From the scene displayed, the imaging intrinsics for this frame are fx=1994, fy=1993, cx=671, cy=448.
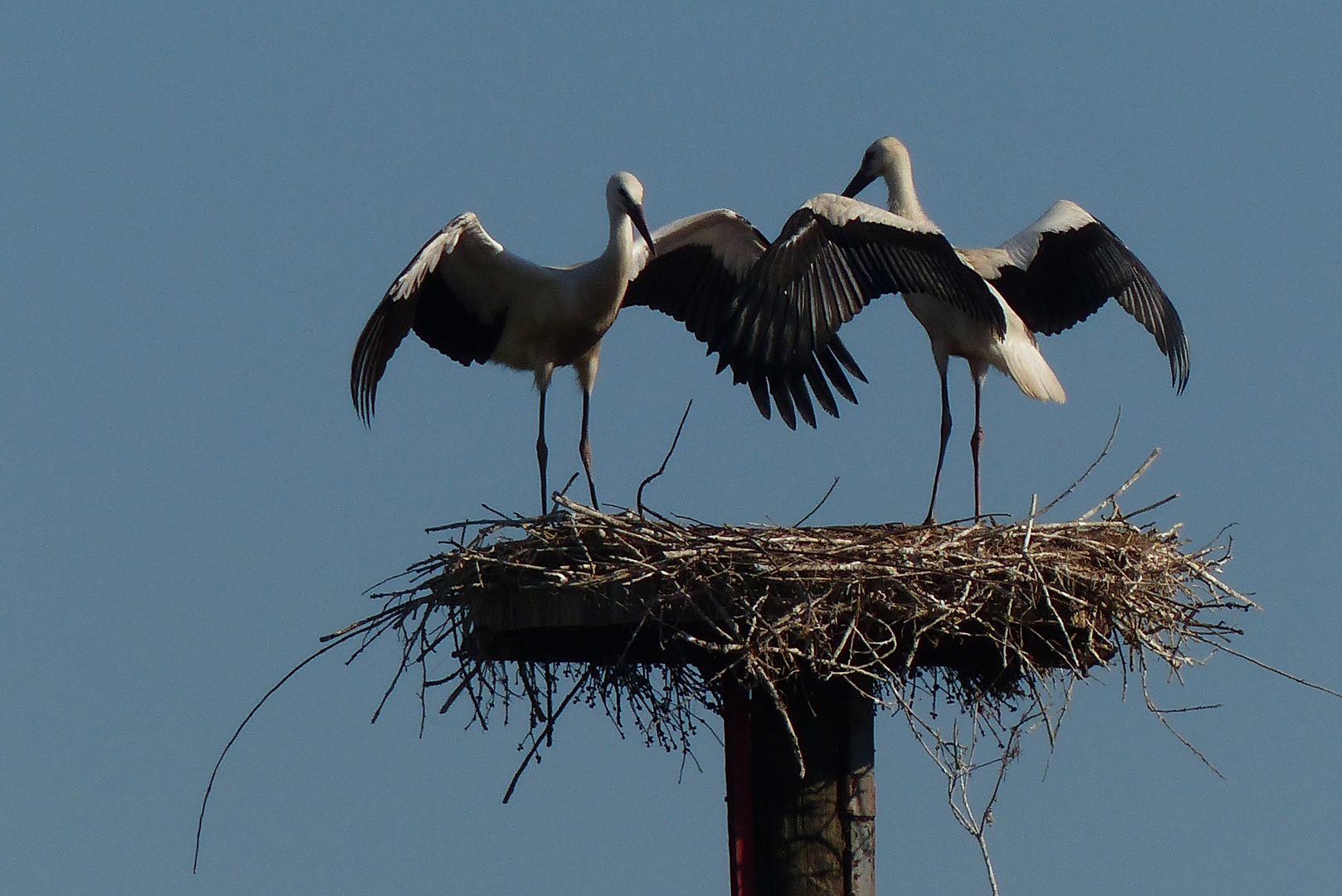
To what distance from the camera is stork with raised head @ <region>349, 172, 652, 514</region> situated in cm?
817

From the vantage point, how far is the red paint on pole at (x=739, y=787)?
5852mm

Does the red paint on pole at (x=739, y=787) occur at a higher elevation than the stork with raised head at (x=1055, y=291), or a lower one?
lower

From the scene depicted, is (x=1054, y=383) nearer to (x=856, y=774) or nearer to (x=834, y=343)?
(x=834, y=343)

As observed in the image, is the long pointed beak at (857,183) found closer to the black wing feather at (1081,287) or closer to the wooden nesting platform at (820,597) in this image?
the black wing feather at (1081,287)

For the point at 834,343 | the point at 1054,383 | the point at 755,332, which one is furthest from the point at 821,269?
the point at 1054,383

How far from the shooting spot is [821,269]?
7.09 meters

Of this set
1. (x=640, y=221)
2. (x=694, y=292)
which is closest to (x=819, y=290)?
(x=640, y=221)

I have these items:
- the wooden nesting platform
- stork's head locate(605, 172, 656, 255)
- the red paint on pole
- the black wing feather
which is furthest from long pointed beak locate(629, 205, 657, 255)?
the red paint on pole

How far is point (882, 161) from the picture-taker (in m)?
8.67

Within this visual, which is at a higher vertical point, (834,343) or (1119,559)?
(834,343)

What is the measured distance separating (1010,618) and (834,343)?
7.67ft

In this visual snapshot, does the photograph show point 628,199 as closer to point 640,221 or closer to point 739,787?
point 640,221

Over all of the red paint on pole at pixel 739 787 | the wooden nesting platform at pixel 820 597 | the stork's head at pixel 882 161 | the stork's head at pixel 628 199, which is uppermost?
the stork's head at pixel 882 161

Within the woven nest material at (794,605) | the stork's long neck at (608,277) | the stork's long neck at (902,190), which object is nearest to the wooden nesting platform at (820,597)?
the woven nest material at (794,605)
